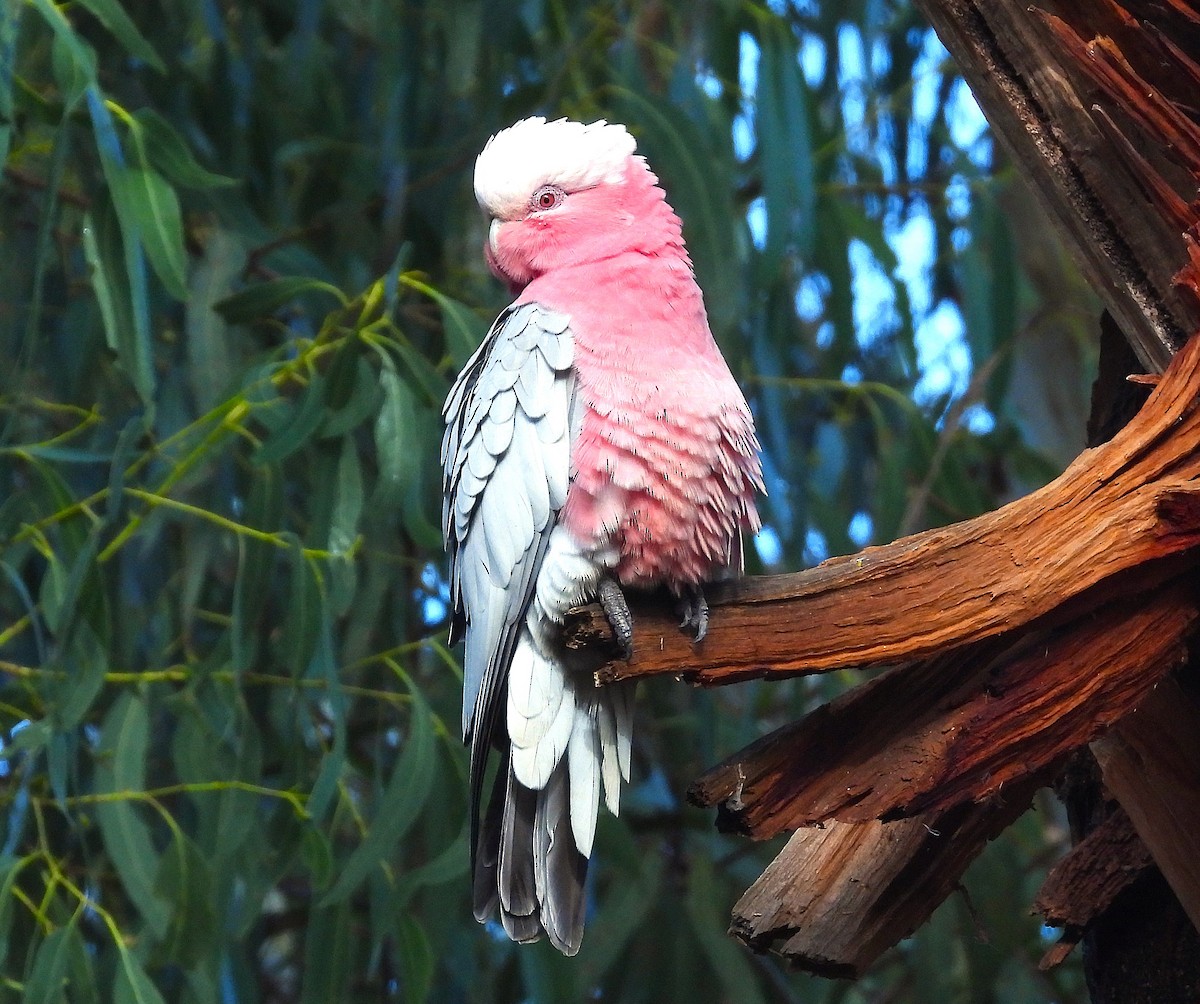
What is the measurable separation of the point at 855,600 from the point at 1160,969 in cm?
80

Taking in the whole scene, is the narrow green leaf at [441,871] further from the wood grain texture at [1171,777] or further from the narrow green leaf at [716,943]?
the wood grain texture at [1171,777]

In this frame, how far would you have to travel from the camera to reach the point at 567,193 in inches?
85.3

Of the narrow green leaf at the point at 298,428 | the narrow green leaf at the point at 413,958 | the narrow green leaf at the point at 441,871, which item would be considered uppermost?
the narrow green leaf at the point at 298,428

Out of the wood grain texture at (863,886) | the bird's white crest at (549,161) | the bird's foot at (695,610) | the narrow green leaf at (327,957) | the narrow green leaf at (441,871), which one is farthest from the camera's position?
the narrow green leaf at (327,957)

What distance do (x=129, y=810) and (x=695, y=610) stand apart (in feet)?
3.70

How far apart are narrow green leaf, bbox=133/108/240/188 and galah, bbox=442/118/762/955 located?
0.56 meters

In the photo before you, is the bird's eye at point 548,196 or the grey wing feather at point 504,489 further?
the bird's eye at point 548,196

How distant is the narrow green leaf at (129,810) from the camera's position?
224 cm

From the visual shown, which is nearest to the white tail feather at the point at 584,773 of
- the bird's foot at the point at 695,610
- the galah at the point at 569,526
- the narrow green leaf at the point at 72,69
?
the galah at the point at 569,526

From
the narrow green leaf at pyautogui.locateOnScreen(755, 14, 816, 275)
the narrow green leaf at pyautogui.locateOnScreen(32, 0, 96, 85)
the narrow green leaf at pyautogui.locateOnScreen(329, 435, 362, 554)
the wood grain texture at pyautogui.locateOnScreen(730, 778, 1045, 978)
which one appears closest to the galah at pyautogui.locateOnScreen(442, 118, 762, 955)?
the wood grain texture at pyautogui.locateOnScreen(730, 778, 1045, 978)

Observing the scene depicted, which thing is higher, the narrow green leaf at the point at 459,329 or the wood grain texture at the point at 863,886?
the narrow green leaf at the point at 459,329

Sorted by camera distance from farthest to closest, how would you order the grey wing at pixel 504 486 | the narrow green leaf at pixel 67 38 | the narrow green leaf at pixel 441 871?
the narrow green leaf at pixel 441 871 < the narrow green leaf at pixel 67 38 < the grey wing at pixel 504 486

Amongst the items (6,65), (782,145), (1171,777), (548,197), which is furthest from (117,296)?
(1171,777)

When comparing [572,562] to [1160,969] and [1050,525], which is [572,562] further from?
[1160,969]
